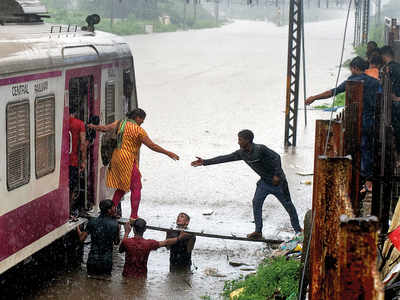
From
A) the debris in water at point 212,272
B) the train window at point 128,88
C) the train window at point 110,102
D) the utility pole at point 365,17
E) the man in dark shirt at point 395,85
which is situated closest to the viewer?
the debris in water at point 212,272

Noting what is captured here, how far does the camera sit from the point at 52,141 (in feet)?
27.9

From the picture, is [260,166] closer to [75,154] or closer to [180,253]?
[180,253]

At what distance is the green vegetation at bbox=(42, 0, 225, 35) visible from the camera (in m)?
69.3

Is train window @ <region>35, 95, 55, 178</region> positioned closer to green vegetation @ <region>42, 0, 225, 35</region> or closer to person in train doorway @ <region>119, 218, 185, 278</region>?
person in train doorway @ <region>119, 218, 185, 278</region>

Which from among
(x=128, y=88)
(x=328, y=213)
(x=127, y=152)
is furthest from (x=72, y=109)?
(x=328, y=213)

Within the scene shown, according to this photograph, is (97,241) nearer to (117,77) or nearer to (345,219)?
(117,77)

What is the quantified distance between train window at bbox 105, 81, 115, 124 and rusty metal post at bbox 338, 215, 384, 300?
7.62 metres

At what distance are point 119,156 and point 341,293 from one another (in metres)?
6.84

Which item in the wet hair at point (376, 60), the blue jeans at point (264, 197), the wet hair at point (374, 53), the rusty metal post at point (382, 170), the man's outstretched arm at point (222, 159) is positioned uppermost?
the wet hair at point (374, 53)

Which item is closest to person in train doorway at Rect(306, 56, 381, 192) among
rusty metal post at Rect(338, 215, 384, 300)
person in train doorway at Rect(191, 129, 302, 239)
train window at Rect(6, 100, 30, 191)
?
person in train doorway at Rect(191, 129, 302, 239)

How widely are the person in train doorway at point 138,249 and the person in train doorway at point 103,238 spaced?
15cm

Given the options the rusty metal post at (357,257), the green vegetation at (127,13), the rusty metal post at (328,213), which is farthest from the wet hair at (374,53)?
the green vegetation at (127,13)

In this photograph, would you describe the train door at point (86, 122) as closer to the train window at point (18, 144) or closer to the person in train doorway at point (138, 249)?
the person in train doorway at point (138, 249)

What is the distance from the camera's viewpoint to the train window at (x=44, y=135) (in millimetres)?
8039
